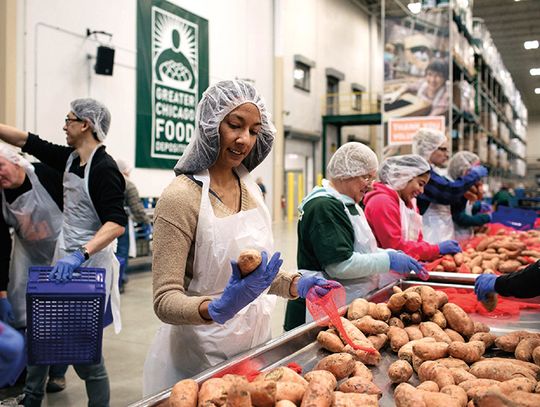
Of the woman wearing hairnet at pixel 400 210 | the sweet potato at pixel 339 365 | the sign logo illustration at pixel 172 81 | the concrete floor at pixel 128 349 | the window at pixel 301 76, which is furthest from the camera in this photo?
the window at pixel 301 76

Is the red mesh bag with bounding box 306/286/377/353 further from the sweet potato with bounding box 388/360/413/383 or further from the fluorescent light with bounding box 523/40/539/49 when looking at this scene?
the fluorescent light with bounding box 523/40/539/49

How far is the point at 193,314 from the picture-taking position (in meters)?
1.27

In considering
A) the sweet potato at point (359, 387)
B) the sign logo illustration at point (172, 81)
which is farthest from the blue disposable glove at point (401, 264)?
the sign logo illustration at point (172, 81)

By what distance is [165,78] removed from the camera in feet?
30.5

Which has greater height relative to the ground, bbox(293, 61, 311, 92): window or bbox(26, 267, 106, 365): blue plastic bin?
bbox(293, 61, 311, 92): window

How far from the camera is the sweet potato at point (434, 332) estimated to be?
5.04 feet

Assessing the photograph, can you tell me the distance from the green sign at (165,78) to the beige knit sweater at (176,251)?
7.64 m

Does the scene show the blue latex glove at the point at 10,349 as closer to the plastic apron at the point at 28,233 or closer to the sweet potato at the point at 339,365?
the sweet potato at the point at 339,365

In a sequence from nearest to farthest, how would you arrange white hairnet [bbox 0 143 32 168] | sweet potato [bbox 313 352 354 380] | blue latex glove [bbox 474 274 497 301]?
sweet potato [bbox 313 352 354 380], blue latex glove [bbox 474 274 497 301], white hairnet [bbox 0 143 32 168]

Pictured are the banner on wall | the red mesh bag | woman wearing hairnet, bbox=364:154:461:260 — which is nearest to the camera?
the red mesh bag

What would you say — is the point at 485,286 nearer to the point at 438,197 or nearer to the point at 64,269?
the point at 64,269

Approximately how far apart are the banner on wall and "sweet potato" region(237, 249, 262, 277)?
6148mm

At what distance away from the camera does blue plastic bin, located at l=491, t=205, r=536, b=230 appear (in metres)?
4.87

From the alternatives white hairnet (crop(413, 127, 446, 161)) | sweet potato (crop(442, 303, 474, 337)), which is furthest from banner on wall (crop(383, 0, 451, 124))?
sweet potato (crop(442, 303, 474, 337))
